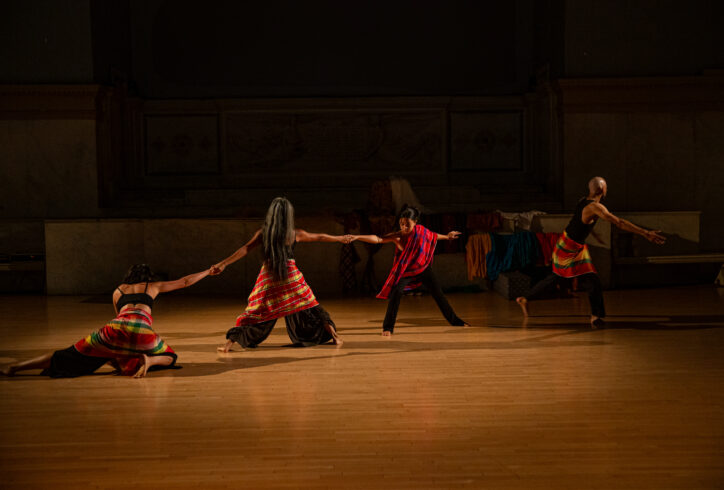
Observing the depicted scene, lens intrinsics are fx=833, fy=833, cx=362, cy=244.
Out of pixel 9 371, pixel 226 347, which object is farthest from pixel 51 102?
pixel 9 371

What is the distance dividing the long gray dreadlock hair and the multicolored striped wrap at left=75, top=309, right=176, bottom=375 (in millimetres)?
1190

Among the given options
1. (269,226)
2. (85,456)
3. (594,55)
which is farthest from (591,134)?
(85,456)

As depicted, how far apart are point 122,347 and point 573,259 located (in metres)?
4.45

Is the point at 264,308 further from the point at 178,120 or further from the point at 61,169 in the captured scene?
the point at 178,120

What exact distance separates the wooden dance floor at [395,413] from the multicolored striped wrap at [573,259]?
54 cm

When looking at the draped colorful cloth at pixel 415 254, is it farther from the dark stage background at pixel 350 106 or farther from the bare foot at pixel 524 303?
the dark stage background at pixel 350 106

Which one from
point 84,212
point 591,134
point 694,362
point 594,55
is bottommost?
point 694,362

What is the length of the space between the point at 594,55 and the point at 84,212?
8.68 meters

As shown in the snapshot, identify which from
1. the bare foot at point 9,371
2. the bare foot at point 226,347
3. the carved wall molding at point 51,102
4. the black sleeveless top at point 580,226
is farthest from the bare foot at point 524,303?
the carved wall molding at point 51,102

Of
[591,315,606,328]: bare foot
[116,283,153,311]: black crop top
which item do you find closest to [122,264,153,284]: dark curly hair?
[116,283,153,311]: black crop top

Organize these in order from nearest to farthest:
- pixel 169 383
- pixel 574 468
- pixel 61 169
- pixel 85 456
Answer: pixel 574 468 < pixel 85 456 < pixel 169 383 < pixel 61 169

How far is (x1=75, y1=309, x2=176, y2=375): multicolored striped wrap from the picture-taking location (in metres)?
6.19

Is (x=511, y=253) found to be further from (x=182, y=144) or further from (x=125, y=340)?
(x=182, y=144)

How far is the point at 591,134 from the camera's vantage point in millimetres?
13641
